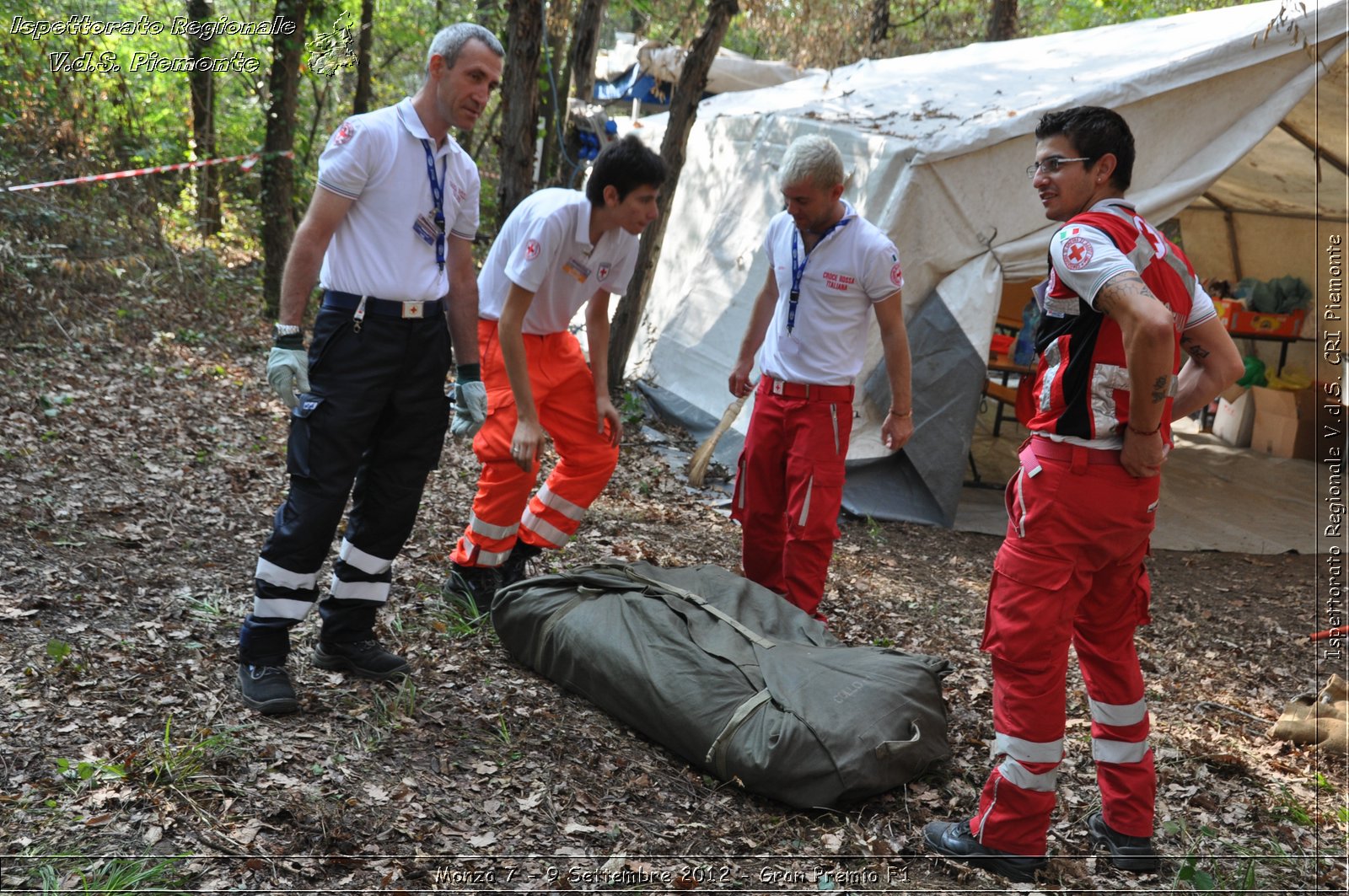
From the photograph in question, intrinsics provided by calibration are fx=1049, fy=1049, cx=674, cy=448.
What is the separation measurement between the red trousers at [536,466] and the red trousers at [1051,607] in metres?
1.79

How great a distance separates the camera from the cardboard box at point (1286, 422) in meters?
9.57

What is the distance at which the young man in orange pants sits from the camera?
12.3ft

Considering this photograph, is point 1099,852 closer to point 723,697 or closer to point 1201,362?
point 723,697

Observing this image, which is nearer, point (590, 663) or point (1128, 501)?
point (1128, 501)

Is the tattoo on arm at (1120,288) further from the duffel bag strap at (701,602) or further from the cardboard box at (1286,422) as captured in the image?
the cardboard box at (1286,422)

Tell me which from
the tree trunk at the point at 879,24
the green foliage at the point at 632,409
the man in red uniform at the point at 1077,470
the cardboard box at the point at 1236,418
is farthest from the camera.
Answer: the tree trunk at the point at 879,24

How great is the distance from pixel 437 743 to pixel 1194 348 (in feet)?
8.28

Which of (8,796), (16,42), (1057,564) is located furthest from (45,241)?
(1057,564)

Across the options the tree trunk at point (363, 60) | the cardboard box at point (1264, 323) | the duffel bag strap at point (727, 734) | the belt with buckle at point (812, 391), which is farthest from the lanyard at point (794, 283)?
the tree trunk at point (363, 60)

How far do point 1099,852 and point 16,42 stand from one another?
33.7 feet

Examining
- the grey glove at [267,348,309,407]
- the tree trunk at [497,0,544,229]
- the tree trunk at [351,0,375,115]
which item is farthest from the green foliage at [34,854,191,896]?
the tree trunk at [351,0,375,115]

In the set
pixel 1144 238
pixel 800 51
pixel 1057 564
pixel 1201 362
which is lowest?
pixel 1057 564

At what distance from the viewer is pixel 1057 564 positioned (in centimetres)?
275

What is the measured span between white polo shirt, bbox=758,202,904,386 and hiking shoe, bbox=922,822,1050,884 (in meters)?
1.77
